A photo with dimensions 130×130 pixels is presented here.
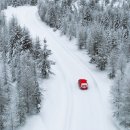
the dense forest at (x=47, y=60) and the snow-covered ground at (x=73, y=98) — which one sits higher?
the dense forest at (x=47, y=60)

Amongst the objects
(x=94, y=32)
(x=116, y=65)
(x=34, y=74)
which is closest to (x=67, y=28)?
(x=94, y=32)

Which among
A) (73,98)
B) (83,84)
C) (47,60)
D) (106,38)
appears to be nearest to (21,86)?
(73,98)

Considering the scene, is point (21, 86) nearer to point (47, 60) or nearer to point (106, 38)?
point (47, 60)

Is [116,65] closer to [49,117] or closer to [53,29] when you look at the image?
[49,117]

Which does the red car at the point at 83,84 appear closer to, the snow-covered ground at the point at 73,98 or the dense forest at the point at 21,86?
the snow-covered ground at the point at 73,98

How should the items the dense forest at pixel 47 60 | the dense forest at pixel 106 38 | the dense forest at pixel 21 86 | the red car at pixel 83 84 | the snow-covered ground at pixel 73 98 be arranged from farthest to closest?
the red car at pixel 83 84 < the snow-covered ground at pixel 73 98 < the dense forest at pixel 106 38 < the dense forest at pixel 47 60 < the dense forest at pixel 21 86

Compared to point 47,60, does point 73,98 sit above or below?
below

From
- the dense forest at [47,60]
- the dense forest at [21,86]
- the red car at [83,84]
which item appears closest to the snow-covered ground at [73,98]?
the red car at [83,84]

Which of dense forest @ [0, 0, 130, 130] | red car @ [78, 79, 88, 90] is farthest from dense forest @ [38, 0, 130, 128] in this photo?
red car @ [78, 79, 88, 90]
